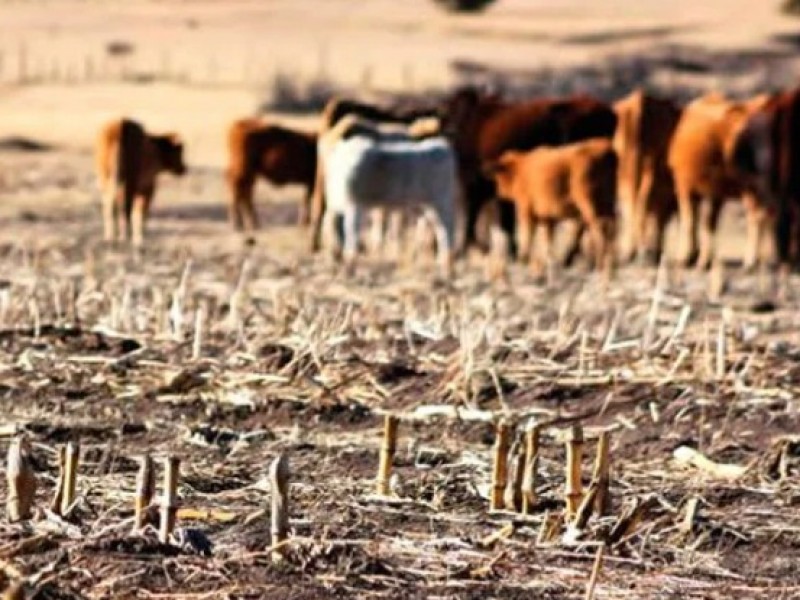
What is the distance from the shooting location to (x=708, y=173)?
2597cm

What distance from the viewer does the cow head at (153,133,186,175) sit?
29703 mm

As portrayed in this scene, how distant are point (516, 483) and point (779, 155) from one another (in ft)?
58.0

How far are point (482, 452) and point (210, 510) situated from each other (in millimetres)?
1815

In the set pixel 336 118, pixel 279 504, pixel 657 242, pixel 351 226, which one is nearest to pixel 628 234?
pixel 657 242

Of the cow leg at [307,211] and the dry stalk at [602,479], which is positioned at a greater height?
the dry stalk at [602,479]

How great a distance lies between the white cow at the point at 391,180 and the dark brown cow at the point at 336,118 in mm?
2406

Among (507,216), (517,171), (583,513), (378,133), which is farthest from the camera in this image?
(507,216)

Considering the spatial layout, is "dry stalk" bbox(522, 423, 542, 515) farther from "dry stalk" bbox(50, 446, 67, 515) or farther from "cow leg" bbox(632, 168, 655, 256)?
"cow leg" bbox(632, 168, 655, 256)

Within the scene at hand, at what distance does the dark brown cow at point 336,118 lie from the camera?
27.4m

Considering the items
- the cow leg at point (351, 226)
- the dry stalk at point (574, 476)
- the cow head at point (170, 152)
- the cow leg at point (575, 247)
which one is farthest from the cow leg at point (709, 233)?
the dry stalk at point (574, 476)

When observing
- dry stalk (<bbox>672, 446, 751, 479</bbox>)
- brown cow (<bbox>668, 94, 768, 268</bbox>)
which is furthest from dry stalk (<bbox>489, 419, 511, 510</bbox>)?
brown cow (<bbox>668, 94, 768, 268</bbox>)

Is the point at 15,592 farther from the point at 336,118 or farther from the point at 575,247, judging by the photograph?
the point at 336,118

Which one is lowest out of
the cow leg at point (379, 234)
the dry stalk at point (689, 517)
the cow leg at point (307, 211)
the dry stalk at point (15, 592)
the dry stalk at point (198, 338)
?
the cow leg at point (307, 211)

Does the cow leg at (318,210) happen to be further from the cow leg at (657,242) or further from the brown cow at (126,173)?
the cow leg at (657,242)
